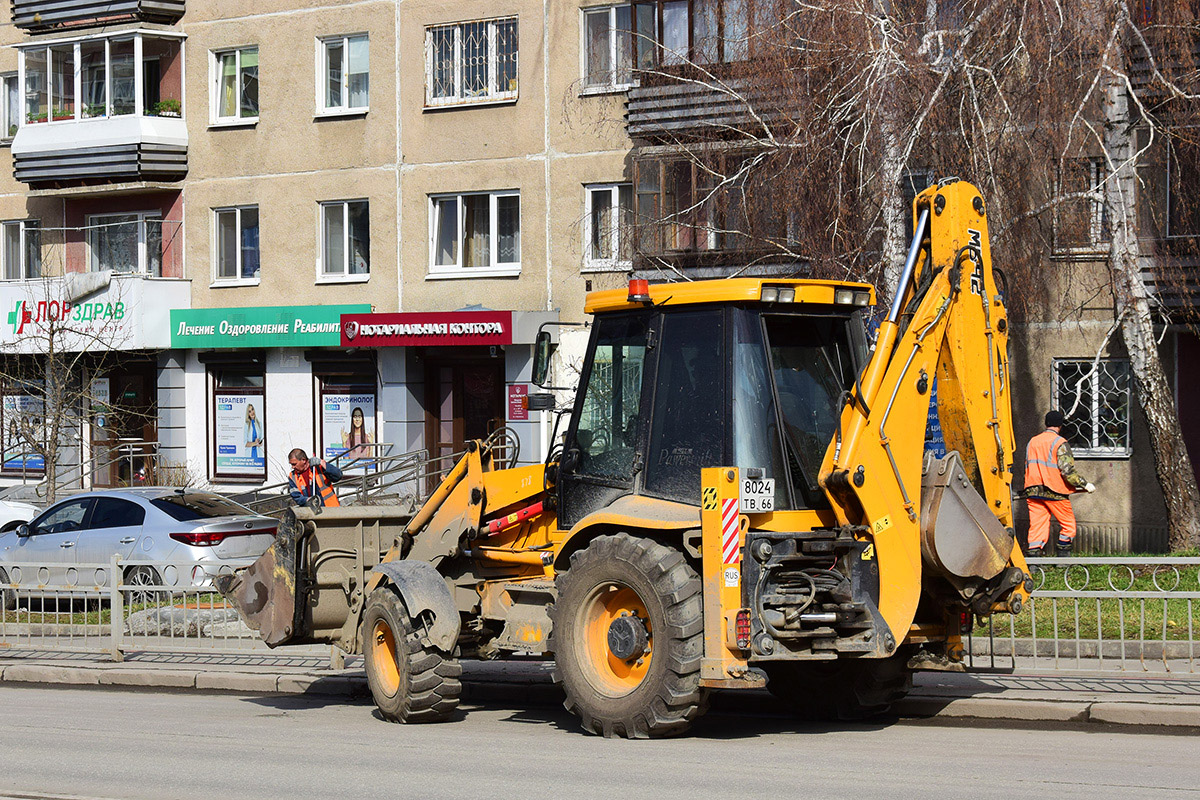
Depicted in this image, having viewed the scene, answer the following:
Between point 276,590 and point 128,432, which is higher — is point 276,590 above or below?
below

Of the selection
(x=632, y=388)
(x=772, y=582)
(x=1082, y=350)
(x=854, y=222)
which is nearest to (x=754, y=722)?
(x=772, y=582)

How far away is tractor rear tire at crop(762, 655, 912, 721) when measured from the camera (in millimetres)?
9734

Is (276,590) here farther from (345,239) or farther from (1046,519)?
(345,239)

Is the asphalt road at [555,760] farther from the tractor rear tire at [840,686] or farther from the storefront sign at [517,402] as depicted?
the storefront sign at [517,402]

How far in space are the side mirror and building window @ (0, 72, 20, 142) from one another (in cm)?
2638

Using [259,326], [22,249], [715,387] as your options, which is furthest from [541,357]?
[22,249]

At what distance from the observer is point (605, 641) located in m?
9.20

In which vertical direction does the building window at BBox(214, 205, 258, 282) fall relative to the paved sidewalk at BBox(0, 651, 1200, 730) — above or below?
above

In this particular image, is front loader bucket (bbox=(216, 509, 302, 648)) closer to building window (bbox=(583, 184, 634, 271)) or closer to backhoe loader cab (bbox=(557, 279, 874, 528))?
backhoe loader cab (bbox=(557, 279, 874, 528))

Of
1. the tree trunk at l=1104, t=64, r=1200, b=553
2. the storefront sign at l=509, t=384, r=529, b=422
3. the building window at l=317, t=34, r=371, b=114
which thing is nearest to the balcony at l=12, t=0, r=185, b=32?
the building window at l=317, t=34, r=371, b=114

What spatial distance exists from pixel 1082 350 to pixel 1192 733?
533 inches

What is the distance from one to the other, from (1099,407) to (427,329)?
37.1 ft

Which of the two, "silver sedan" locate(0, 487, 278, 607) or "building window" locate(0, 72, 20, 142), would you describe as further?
"building window" locate(0, 72, 20, 142)

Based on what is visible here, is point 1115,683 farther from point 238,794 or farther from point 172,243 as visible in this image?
point 172,243
